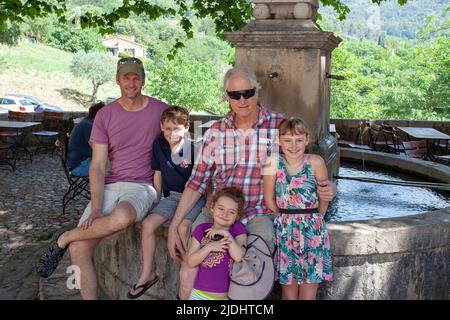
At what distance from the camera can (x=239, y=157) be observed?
10.0ft

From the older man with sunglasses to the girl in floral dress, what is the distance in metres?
0.08

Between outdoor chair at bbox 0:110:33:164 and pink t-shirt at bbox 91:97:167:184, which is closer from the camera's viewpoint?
pink t-shirt at bbox 91:97:167:184

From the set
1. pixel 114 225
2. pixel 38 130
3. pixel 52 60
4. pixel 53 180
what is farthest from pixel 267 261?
pixel 52 60

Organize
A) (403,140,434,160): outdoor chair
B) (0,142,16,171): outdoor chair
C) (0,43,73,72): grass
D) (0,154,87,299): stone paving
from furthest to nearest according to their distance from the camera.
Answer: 1. (0,43,73,72): grass
2. (0,142,16,171): outdoor chair
3. (403,140,434,160): outdoor chair
4. (0,154,87,299): stone paving

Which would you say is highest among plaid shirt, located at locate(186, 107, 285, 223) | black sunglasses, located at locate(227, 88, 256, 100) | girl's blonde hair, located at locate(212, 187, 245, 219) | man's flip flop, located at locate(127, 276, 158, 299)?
black sunglasses, located at locate(227, 88, 256, 100)

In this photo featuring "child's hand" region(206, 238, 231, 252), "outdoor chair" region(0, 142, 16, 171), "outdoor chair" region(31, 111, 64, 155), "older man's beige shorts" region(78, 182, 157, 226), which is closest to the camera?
"child's hand" region(206, 238, 231, 252)

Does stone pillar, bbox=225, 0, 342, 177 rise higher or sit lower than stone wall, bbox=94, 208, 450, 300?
higher

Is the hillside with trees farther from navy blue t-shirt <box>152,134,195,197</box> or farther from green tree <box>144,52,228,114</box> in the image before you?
navy blue t-shirt <box>152,134,195,197</box>

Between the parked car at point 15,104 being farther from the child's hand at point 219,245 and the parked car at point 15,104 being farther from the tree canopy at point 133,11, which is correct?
the child's hand at point 219,245

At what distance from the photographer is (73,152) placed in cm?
559

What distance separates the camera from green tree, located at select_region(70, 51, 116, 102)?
53.2 meters

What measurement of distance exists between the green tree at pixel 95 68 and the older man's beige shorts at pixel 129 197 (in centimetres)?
5068

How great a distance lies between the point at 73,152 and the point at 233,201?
3.29 meters

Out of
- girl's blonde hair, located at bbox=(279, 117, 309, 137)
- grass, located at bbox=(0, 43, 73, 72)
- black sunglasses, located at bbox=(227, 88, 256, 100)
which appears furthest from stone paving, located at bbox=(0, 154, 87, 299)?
grass, located at bbox=(0, 43, 73, 72)
